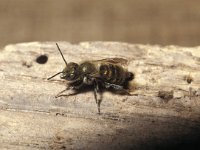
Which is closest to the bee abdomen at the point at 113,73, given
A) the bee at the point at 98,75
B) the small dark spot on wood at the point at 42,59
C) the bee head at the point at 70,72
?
the bee at the point at 98,75

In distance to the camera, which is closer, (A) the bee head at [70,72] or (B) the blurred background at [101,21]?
(A) the bee head at [70,72]

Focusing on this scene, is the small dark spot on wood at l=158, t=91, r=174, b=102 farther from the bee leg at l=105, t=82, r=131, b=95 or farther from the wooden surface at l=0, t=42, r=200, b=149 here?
the bee leg at l=105, t=82, r=131, b=95

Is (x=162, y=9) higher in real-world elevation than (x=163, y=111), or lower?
higher

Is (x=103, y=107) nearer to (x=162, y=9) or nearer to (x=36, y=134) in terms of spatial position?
(x=36, y=134)

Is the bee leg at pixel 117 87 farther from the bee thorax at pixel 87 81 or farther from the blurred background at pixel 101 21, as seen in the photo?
the blurred background at pixel 101 21

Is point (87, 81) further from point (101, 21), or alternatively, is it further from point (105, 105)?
point (101, 21)

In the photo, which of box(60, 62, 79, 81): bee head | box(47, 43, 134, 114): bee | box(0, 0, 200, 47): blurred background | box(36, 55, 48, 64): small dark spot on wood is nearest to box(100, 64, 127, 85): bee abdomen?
box(47, 43, 134, 114): bee

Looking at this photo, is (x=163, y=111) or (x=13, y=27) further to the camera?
(x=13, y=27)

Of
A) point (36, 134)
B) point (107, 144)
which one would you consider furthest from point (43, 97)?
point (107, 144)

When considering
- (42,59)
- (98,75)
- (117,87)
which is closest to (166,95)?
(117,87)
